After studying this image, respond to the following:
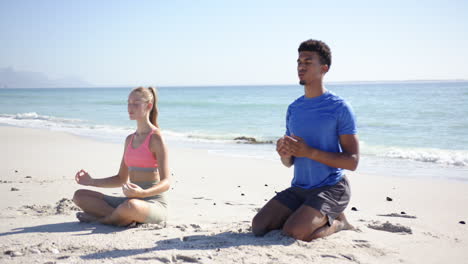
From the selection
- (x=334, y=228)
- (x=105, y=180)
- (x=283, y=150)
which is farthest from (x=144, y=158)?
(x=334, y=228)

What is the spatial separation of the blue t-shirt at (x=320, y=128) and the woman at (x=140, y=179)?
1441mm

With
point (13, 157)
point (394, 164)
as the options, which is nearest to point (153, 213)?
point (13, 157)

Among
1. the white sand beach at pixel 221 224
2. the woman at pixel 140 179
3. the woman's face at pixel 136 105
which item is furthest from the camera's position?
the woman's face at pixel 136 105

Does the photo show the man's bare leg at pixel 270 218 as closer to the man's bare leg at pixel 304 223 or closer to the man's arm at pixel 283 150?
the man's bare leg at pixel 304 223

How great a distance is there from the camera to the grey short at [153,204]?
15.7 ft

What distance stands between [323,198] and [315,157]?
0.47 metres

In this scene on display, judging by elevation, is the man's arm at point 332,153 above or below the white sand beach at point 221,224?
above

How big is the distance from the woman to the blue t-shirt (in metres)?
1.44

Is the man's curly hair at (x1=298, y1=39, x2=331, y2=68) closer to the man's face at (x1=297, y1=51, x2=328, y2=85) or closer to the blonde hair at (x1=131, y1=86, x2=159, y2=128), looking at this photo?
the man's face at (x1=297, y1=51, x2=328, y2=85)

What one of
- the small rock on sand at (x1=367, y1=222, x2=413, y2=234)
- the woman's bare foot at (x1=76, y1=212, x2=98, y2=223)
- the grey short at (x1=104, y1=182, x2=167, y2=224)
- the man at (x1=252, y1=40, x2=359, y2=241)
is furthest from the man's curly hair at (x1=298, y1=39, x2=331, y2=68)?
the woman's bare foot at (x1=76, y1=212, x2=98, y2=223)

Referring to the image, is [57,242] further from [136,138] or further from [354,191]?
[354,191]

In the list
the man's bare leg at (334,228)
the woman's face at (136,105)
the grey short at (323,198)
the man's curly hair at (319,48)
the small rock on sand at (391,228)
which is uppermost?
the man's curly hair at (319,48)

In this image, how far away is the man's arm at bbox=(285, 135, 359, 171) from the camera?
4121mm

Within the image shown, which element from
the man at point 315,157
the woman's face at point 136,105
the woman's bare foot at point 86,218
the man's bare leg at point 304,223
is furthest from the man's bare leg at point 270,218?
the woman's bare foot at point 86,218
